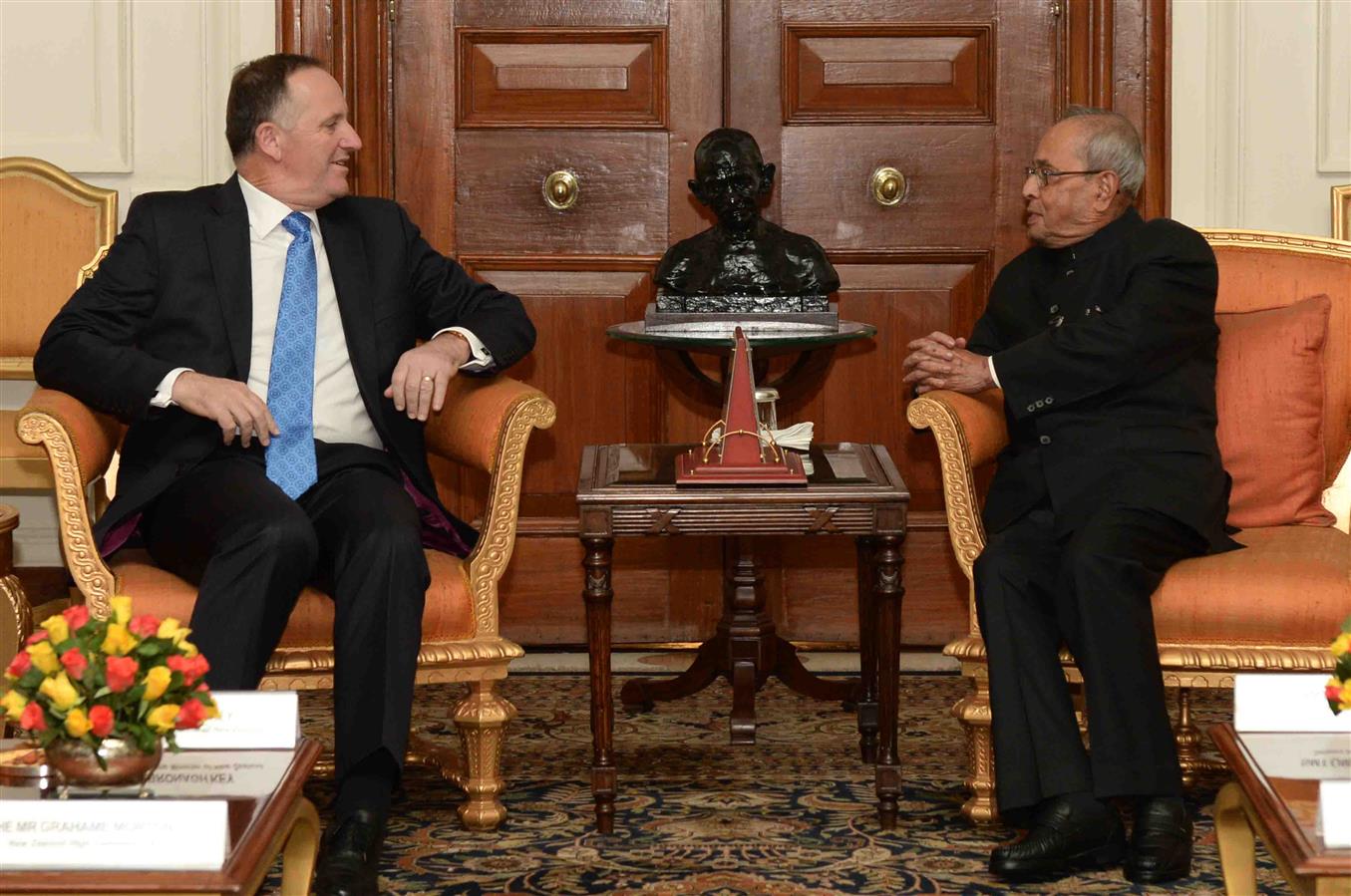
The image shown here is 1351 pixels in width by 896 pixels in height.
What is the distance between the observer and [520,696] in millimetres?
4121

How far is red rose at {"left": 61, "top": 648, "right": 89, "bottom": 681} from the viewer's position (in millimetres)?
1939

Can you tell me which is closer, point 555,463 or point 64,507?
point 64,507

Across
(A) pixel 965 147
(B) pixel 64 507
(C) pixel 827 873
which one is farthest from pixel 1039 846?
(A) pixel 965 147

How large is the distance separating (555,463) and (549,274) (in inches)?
19.0

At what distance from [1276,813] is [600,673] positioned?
139cm

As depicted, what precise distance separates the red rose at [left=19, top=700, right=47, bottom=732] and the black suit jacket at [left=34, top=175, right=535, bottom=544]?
1.26 meters

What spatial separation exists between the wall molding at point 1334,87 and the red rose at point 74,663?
3.39 metres

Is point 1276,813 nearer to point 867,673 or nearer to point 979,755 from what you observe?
point 979,755

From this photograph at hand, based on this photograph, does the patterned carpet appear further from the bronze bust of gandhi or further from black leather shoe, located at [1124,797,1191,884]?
the bronze bust of gandhi

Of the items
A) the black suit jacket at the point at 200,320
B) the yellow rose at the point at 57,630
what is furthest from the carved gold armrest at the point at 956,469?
the yellow rose at the point at 57,630

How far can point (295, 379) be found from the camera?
3.29 metres

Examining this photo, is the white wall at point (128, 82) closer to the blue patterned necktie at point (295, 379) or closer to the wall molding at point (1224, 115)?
the blue patterned necktie at point (295, 379)

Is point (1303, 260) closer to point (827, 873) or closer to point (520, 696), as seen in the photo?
point (827, 873)

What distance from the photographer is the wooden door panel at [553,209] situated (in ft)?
14.5
